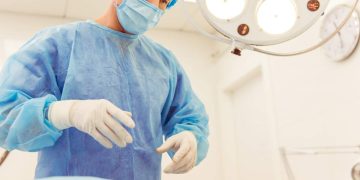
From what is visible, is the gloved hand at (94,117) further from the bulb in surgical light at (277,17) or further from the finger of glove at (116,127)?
the bulb in surgical light at (277,17)

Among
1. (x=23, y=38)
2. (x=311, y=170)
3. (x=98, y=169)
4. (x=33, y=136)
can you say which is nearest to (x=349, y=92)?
(x=311, y=170)

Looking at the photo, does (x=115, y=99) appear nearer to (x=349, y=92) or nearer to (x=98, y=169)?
(x=98, y=169)

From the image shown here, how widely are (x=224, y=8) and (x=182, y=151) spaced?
0.42 metres

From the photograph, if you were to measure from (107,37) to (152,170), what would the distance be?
425 millimetres

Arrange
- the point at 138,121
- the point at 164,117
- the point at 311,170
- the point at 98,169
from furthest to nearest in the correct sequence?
the point at 311,170 → the point at 164,117 → the point at 138,121 → the point at 98,169

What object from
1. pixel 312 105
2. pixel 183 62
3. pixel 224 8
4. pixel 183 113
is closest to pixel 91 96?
pixel 183 113

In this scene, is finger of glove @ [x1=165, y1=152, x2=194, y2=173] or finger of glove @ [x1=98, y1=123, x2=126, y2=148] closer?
→ finger of glove @ [x1=98, y1=123, x2=126, y2=148]

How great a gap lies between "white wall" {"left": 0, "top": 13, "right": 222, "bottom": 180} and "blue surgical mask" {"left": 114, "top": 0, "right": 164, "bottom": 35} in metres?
1.83

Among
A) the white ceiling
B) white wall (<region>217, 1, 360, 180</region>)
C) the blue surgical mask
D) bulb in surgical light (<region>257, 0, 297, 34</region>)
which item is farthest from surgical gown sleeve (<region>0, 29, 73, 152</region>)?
the white ceiling

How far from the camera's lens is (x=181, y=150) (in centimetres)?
101

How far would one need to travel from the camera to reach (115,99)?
42.1 inches

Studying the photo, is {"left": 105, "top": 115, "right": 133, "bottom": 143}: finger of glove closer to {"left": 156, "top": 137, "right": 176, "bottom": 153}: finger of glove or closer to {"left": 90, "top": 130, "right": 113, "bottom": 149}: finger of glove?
{"left": 90, "top": 130, "right": 113, "bottom": 149}: finger of glove

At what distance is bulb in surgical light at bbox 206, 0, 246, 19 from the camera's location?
107 cm

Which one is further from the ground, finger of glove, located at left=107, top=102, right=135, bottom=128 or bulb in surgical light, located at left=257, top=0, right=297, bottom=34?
bulb in surgical light, located at left=257, top=0, right=297, bottom=34
